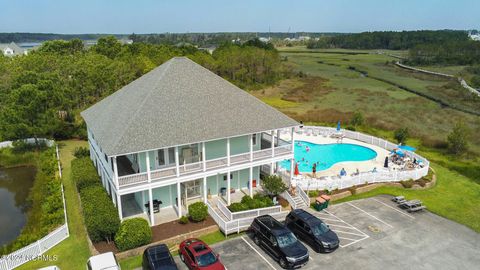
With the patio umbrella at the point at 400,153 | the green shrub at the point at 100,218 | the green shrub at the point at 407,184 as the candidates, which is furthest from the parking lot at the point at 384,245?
the patio umbrella at the point at 400,153

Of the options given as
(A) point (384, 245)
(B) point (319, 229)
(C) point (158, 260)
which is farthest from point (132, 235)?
(A) point (384, 245)

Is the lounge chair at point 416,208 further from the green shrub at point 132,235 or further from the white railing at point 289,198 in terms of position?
the green shrub at point 132,235

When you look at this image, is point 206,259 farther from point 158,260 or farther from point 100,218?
point 100,218

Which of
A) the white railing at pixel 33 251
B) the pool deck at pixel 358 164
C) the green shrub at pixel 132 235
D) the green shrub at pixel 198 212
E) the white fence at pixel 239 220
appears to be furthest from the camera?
the pool deck at pixel 358 164

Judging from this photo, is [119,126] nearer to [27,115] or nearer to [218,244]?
[218,244]

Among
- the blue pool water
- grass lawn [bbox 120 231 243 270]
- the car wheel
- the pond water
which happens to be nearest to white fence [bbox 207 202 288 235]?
grass lawn [bbox 120 231 243 270]

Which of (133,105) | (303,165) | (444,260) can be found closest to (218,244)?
(133,105)

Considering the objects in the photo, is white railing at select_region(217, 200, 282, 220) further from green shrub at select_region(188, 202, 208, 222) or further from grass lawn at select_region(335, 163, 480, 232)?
grass lawn at select_region(335, 163, 480, 232)
